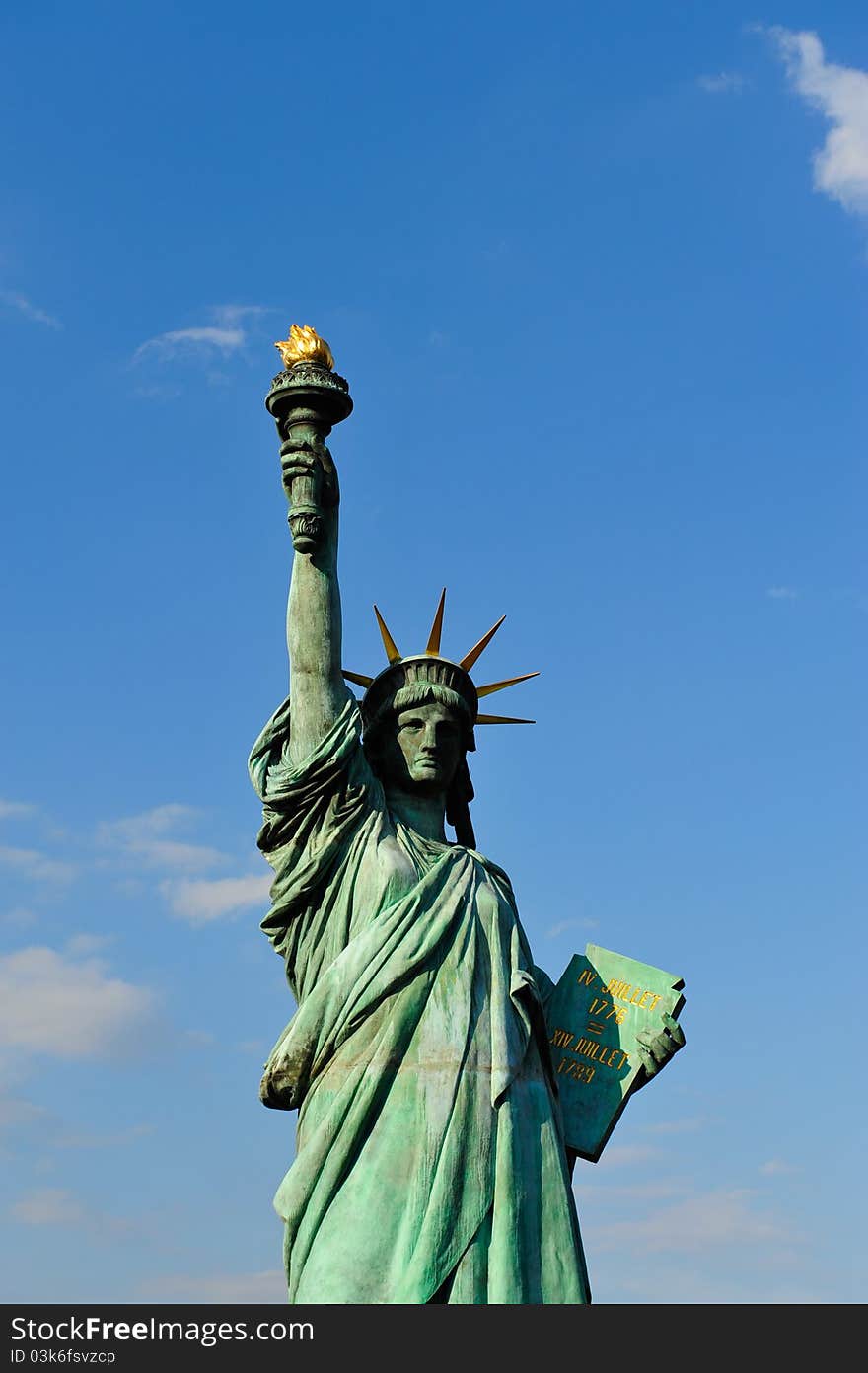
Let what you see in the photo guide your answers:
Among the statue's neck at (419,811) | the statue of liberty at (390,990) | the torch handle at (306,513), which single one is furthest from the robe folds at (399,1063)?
the torch handle at (306,513)

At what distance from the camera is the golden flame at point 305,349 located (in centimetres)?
1342

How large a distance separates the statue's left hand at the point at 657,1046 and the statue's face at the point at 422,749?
2.23 meters

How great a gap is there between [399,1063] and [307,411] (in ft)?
14.6

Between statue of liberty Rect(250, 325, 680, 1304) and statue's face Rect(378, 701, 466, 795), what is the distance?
0.05 feet

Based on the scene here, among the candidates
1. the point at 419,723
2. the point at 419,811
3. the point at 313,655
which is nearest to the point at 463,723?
the point at 419,723

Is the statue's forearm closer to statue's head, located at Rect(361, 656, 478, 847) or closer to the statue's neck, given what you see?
statue's head, located at Rect(361, 656, 478, 847)

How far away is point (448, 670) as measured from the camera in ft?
44.9

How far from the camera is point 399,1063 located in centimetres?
1198

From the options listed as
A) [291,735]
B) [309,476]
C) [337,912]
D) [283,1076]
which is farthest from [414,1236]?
[309,476]

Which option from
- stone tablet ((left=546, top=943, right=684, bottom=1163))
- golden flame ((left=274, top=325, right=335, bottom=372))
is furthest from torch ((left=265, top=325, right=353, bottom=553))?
stone tablet ((left=546, top=943, right=684, bottom=1163))

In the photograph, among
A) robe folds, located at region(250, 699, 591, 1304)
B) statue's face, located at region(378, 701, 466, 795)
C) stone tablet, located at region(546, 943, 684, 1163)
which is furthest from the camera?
statue's face, located at region(378, 701, 466, 795)

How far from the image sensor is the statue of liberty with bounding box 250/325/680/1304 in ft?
37.8

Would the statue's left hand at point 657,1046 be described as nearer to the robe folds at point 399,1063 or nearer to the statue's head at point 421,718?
the robe folds at point 399,1063
